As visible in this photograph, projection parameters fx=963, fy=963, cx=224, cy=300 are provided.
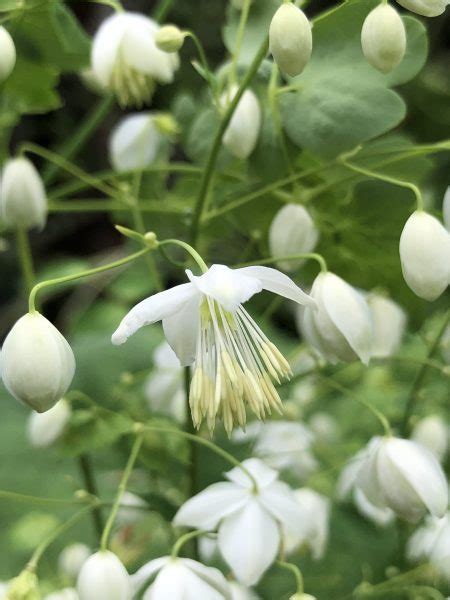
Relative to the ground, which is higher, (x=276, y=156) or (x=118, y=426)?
(x=276, y=156)

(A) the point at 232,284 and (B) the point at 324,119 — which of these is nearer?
(A) the point at 232,284

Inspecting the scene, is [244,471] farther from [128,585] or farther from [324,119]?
[324,119]

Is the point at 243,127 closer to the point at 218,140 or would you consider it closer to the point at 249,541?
the point at 218,140

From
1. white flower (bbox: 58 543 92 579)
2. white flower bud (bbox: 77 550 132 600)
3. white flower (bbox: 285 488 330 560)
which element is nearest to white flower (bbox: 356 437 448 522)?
white flower (bbox: 285 488 330 560)

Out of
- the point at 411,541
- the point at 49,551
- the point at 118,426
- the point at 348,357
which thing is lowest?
the point at 49,551

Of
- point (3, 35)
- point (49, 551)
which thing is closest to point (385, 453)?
point (3, 35)

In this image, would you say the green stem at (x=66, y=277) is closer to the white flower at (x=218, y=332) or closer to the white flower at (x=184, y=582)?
the white flower at (x=218, y=332)

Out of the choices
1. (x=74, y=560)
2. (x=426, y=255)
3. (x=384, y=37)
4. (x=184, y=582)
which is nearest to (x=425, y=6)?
(x=384, y=37)
